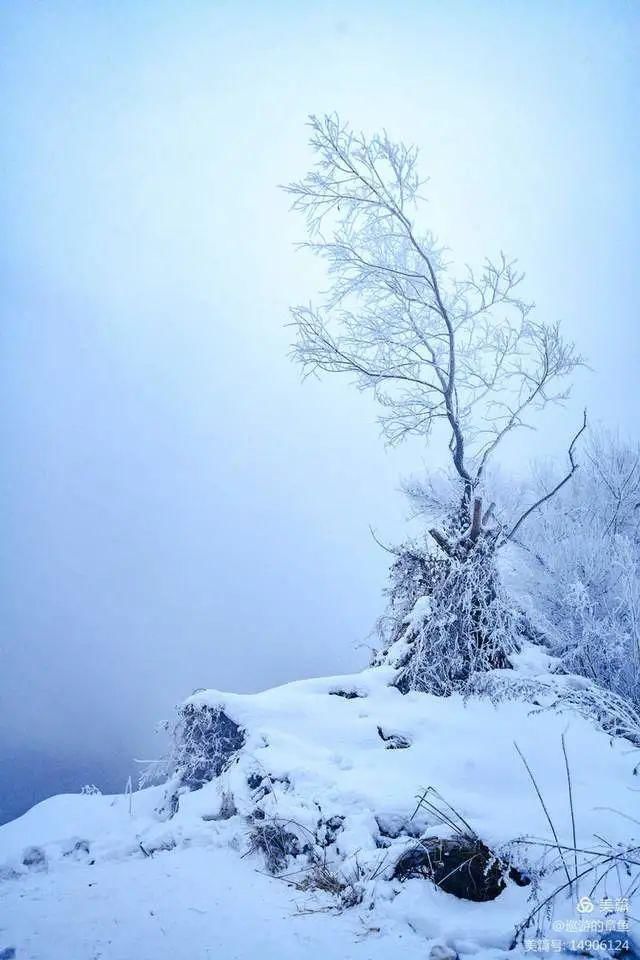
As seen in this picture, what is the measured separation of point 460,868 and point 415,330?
5653 millimetres

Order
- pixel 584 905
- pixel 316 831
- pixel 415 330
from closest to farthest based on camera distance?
1. pixel 584 905
2. pixel 316 831
3. pixel 415 330

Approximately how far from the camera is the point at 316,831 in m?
2.92

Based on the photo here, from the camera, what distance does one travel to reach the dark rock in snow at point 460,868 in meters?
2.16

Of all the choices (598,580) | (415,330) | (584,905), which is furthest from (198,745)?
(415,330)

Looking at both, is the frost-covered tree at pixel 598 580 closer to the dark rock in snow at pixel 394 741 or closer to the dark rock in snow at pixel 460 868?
the dark rock in snow at pixel 394 741

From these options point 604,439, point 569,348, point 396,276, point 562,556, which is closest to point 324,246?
point 396,276

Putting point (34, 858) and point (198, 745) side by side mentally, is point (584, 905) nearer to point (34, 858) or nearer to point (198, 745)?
point (198, 745)

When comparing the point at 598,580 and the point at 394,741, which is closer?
the point at 394,741

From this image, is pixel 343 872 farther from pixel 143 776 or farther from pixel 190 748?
pixel 143 776

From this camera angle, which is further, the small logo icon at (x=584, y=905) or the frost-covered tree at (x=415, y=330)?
the frost-covered tree at (x=415, y=330)

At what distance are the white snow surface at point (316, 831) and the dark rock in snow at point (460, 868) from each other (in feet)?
0.15

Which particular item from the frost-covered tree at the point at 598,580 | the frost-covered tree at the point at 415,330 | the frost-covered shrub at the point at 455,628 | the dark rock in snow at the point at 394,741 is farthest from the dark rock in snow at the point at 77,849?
the frost-covered tree at the point at 598,580

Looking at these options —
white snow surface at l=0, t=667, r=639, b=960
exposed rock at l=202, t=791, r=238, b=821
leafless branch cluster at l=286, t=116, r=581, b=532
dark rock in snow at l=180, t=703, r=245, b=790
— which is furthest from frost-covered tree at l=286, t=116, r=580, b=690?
exposed rock at l=202, t=791, r=238, b=821

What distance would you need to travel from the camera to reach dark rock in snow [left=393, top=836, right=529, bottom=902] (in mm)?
2164
